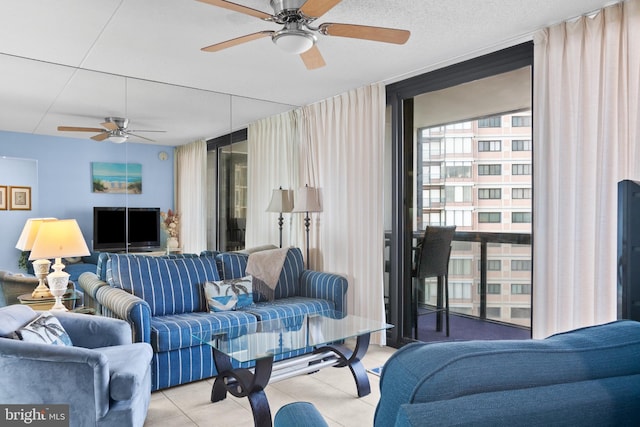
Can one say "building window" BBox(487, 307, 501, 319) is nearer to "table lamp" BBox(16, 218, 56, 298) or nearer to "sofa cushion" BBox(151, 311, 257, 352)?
"sofa cushion" BBox(151, 311, 257, 352)

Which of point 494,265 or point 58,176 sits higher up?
point 58,176

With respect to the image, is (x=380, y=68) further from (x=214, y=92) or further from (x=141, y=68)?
(x=141, y=68)

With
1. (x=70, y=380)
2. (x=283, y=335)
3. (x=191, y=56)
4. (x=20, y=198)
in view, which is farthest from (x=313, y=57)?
(x=20, y=198)

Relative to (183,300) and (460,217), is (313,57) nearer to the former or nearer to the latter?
(460,217)

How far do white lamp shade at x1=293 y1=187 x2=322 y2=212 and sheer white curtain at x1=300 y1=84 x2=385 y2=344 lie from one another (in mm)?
107

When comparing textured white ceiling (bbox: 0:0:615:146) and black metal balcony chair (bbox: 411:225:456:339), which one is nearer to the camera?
textured white ceiling (bbox: 0:0:615:146)

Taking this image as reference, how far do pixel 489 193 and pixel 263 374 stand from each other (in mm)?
2212

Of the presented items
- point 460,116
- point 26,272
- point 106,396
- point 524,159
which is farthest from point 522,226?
point 26,272

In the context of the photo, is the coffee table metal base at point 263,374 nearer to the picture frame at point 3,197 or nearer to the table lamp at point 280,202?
the table lamp at point 280,202

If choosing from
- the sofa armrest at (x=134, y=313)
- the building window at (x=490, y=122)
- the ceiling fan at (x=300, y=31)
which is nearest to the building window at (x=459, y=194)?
the building window at (x=490, y=122)

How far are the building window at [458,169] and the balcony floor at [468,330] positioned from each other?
119 centimetres

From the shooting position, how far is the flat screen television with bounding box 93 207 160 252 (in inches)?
149

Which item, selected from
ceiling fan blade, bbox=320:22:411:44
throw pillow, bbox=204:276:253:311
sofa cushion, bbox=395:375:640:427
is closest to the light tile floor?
throw pillow, bbox=204:276:253:311

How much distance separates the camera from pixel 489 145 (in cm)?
348
